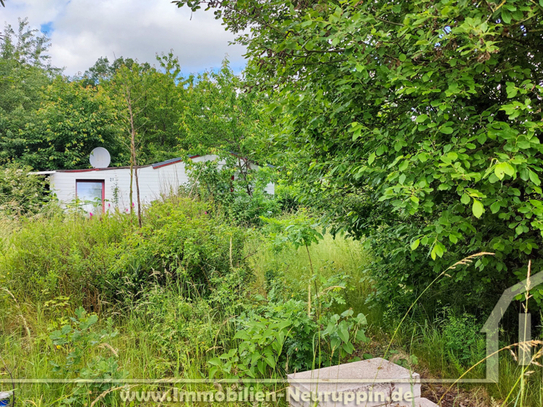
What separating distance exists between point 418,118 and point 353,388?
1559mm

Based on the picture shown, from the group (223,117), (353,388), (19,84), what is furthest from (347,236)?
(19,84)

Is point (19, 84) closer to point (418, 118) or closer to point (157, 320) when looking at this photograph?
point (157, 320)

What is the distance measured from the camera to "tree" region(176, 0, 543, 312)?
1897mm

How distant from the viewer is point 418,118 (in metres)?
2.03

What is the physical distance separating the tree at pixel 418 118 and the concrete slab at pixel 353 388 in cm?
71

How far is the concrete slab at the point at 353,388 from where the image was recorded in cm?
177

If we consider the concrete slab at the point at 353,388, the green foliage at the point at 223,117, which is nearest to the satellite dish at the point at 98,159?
the green foliage at the point at 223,117

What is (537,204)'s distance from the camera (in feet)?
6.00

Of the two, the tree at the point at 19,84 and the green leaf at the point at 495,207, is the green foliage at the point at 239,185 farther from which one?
the tree at the point at 19,84

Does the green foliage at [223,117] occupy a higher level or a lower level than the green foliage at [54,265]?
higher

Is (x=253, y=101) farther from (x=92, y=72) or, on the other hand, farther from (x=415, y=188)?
(x=92, y=72)

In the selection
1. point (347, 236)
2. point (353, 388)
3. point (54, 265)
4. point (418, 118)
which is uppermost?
point (418, 118)

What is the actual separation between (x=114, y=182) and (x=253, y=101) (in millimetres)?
7051

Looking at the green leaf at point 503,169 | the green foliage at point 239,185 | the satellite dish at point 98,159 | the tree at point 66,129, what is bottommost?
the green leaf at point 503,169
